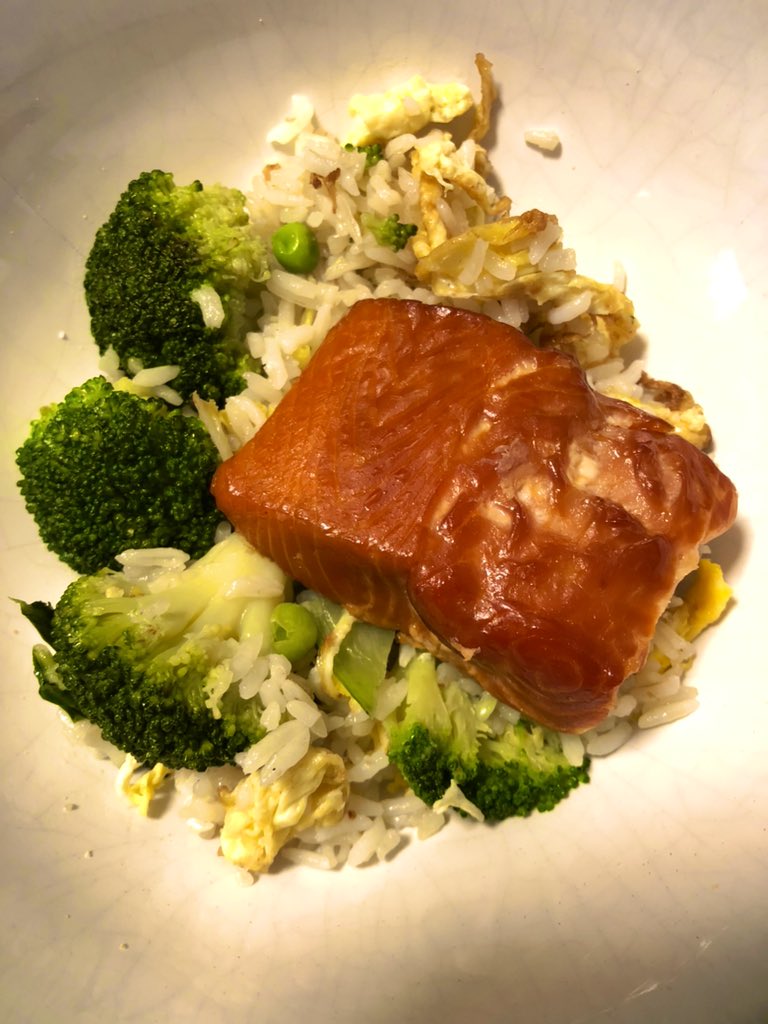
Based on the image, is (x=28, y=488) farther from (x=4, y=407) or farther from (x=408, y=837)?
(x=408, y=837)

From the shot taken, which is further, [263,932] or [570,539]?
[263,932]

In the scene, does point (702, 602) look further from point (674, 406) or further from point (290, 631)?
point (290, 631)

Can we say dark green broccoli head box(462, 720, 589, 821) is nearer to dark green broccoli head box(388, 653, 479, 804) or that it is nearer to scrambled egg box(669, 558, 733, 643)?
dark green broccoli head box(388, 653, 479, 804)

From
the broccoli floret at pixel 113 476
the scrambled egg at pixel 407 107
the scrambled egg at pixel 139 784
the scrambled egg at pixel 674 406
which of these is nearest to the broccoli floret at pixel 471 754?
the scrambled egg at pixel 139 784

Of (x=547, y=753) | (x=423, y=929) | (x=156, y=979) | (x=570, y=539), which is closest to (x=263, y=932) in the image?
(x=156, y=979)

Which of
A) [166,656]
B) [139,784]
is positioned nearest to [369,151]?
[166,656]

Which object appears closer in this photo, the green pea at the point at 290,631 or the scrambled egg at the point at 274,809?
the scrambled egg at the point at 274,809

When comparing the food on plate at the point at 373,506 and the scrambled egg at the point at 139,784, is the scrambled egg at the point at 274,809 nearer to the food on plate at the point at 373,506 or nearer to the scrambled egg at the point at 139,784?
the food on plate at the point at 373,506
